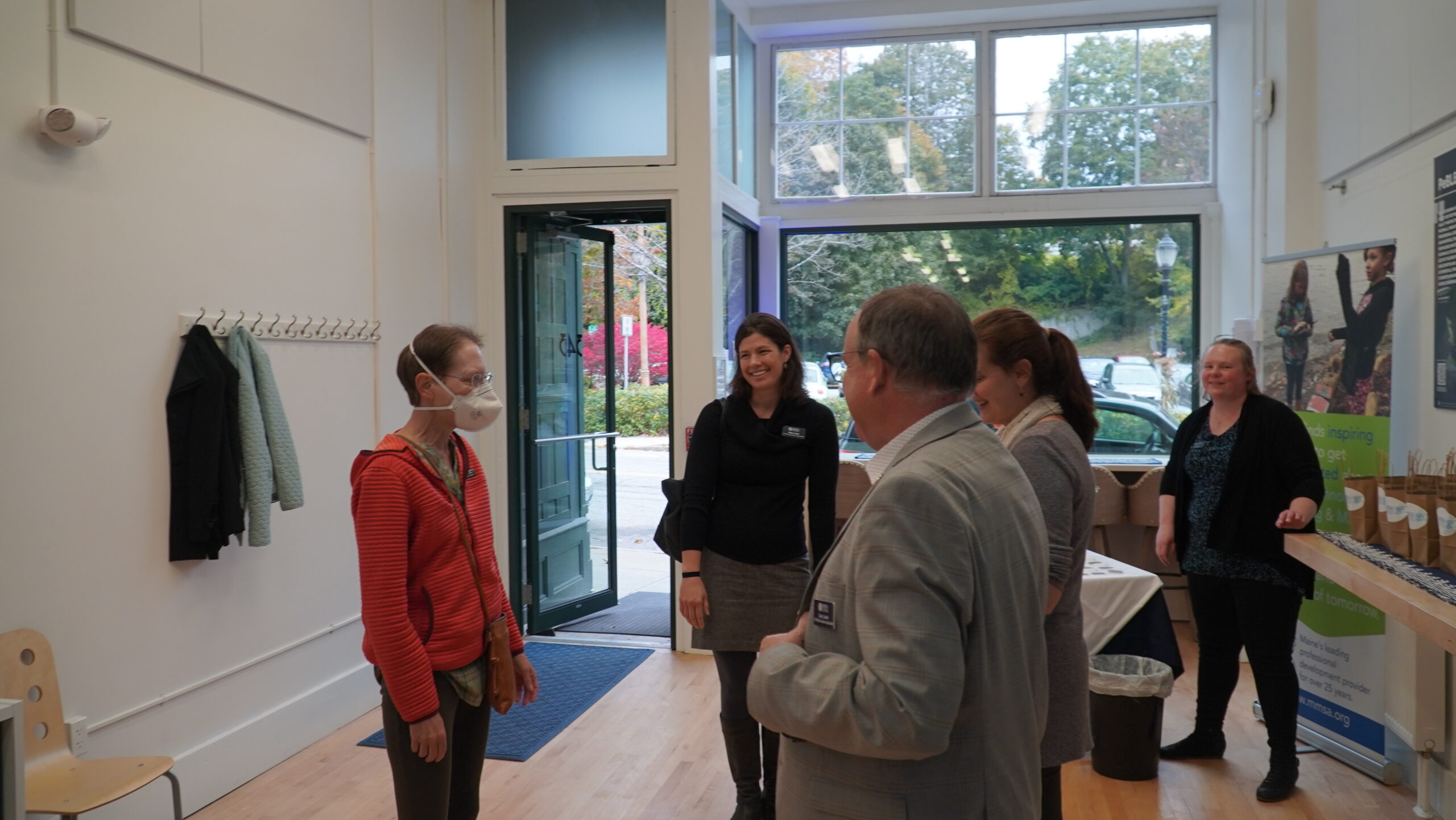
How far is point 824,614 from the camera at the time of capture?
52.4 inches

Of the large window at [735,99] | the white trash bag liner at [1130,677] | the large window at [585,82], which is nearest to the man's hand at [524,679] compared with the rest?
the white trash bag liner at [1130,677]

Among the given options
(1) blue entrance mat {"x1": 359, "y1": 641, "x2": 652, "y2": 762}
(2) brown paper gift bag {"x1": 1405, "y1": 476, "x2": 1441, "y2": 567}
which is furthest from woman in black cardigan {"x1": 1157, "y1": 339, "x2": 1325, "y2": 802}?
(1) blue entrance mat {"x1": 359, "y1": 641, "x2": 652, "y2": 762}

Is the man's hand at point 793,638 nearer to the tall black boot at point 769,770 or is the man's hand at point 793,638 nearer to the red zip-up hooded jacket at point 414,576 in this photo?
the red zip-up hooded jacket at point 414,576

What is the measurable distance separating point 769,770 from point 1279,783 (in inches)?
71.9

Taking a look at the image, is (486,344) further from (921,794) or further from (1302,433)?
(921,794)

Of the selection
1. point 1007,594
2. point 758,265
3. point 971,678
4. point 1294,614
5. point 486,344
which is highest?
point 758,265

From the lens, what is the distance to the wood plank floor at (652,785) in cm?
345

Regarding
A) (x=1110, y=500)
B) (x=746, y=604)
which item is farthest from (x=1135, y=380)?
(x=746, y=604)

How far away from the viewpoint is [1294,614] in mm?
3547

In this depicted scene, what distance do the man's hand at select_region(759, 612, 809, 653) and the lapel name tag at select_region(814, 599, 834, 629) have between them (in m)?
0.04

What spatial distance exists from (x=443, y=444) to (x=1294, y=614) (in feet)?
9.58

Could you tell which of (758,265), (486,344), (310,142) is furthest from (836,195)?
(310,142)

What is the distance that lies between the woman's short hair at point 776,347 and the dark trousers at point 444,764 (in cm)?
116

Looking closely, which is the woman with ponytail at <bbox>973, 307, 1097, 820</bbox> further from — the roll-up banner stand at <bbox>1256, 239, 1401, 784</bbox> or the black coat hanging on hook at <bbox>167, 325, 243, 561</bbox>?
the black coat hanging on hook at <bbox>167, 325, 243, 561</bbox>
